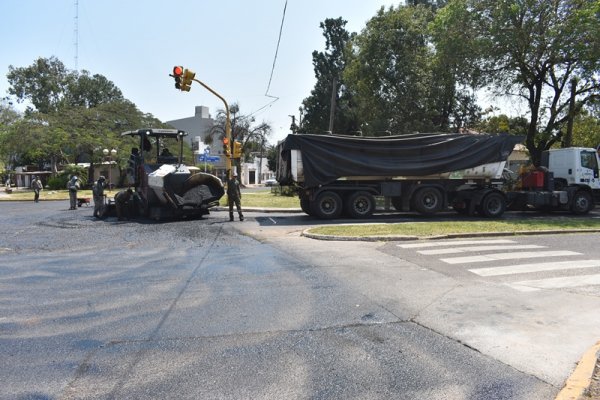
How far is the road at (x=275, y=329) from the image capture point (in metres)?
4.18

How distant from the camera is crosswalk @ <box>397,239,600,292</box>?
7.98 metres

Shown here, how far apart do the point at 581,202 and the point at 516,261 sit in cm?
1322

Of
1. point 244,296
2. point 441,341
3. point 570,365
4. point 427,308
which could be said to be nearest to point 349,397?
point 441,341

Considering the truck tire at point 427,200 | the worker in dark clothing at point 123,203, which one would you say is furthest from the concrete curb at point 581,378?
the worker in dark clothing at point 123,203

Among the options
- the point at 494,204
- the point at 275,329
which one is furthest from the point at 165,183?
the point at 494,204

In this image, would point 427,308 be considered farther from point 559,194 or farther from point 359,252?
point 559,194

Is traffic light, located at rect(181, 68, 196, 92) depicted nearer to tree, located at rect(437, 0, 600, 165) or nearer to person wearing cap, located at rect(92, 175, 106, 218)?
person wearing cap, located at rect(92, 175, 106, 218)

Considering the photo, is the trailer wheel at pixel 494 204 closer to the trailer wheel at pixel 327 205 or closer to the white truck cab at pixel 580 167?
the white truck cab at pixel 580 167

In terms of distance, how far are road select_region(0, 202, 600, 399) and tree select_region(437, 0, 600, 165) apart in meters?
15.6

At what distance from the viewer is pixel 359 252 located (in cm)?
1083

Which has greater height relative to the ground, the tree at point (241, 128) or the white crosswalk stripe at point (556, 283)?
the tree at point (241, 128)

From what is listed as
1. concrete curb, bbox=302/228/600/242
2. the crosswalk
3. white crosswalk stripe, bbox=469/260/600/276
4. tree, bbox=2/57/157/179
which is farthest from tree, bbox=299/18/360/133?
white crosswalk stripe, bbox=469/260/600/276

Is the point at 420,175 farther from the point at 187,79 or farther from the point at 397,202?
the point at 187,79

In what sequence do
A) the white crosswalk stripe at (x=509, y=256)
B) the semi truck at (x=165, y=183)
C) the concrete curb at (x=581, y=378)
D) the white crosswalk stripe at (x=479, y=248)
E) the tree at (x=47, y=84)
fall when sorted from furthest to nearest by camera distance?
the tree at (x=47, y=84) < the semi truck at (x=165, y=183) < the white crosswalk stripe at (x=479, y=248) < the white crosswalk stripe at (x=509, y=256) < the concrete curb at (x=581, y=378)
